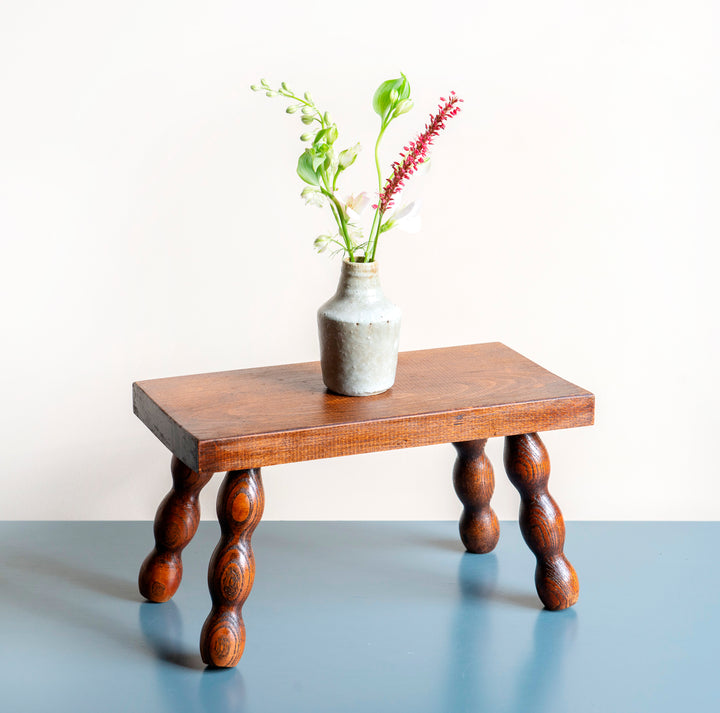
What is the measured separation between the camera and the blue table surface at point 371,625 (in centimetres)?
195

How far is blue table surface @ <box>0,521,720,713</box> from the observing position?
76.9 inches

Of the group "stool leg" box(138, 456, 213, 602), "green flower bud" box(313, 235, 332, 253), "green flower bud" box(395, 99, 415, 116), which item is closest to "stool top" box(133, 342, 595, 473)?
"stool leg" box(138, 456, 213, 602)

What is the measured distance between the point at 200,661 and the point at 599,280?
135 centimetres

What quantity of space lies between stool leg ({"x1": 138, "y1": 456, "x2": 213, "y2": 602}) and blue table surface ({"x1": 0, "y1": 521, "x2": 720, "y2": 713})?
4cm

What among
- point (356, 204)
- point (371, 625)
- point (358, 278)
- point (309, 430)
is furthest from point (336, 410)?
point (371, 625)

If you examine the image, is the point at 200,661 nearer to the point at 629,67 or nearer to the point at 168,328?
the point at 168,328

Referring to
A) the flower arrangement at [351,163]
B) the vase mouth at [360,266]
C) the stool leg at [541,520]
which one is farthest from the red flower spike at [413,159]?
the stool leg at [541,520]

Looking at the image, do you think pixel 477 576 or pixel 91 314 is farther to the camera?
pixel 91 314

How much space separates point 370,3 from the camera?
2521 mm

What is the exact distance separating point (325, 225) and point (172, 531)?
834 millimetres

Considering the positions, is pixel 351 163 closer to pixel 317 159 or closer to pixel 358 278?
pixel 317 159

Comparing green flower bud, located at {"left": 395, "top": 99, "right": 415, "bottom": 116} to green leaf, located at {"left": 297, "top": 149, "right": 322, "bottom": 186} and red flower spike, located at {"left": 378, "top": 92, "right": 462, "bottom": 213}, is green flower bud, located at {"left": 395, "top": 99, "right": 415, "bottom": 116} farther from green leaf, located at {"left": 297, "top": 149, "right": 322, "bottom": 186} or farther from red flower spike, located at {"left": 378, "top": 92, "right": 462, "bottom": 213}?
green leaf, located at {"left": 297, "top": 149, "right": 322, "bottom": 186}

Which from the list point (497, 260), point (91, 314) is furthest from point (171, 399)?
point (497, 260)

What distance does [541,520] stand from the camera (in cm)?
220
